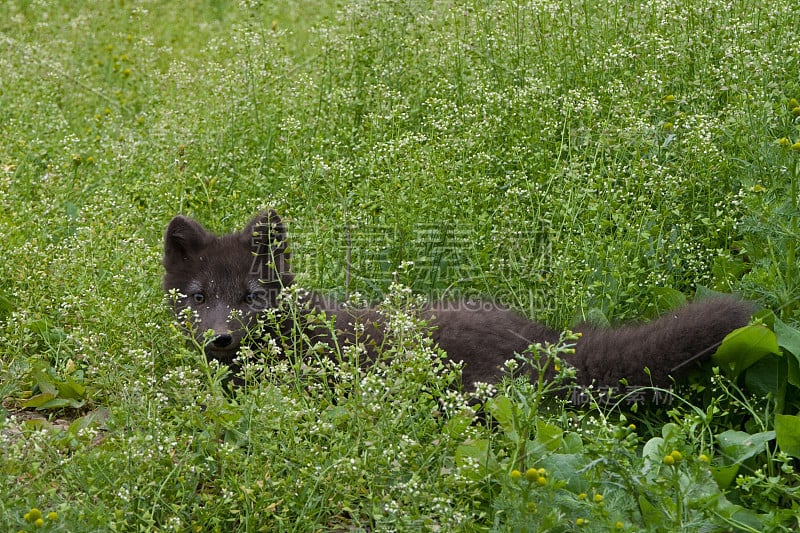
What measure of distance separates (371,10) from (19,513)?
4995mm

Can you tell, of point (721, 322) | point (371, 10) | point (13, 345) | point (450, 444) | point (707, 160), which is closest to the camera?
point (450, 444)

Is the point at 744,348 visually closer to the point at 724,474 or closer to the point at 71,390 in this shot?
the point at 724,474

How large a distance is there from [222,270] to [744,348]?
2.79 m

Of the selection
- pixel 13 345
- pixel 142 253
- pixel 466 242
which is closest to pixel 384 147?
pixel 466 242

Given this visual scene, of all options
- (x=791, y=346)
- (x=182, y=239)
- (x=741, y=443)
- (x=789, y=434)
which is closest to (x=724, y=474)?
(x=741, y=443)

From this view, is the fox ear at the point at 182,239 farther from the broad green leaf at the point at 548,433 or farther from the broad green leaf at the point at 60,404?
the broad green leaf at the point at 548,433

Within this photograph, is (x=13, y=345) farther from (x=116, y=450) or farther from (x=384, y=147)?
(x=384, y=147)

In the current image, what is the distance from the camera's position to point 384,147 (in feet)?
A: 19.1

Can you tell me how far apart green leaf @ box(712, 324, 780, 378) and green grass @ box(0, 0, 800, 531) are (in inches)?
2.4

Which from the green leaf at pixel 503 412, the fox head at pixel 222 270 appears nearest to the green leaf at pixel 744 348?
the green leaf at pixel 503 412

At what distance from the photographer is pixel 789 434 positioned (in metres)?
3.71

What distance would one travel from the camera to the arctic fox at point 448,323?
4.09 m

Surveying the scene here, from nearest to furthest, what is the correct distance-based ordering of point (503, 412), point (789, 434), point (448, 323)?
point (503, 412)
point (789, 434)
point (448, 323)

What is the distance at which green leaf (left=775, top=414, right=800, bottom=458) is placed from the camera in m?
3.71
